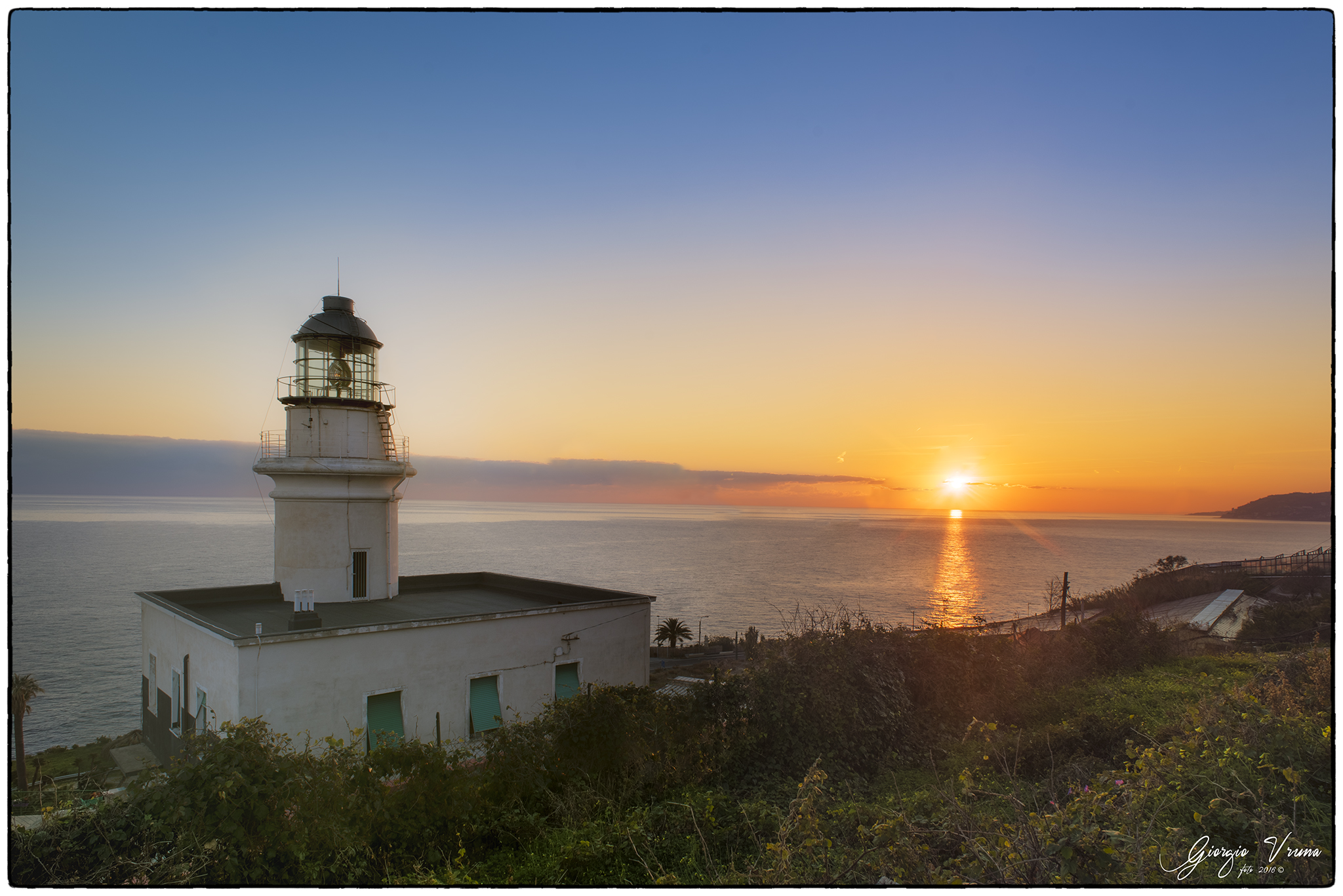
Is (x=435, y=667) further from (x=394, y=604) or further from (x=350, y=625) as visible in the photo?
(x=394, y=604)

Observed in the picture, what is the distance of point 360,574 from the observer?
1473cm

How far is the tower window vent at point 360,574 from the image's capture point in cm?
1462

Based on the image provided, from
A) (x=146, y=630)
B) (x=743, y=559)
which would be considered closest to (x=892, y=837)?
(x=146, y=630)

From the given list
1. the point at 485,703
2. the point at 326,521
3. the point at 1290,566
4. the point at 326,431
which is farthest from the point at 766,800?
the point at 1290,566

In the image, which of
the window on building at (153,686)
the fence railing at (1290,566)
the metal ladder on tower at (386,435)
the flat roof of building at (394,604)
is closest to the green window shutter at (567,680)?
the flat roof of building at (394,604)

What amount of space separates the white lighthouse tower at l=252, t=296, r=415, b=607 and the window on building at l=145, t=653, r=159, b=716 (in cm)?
265

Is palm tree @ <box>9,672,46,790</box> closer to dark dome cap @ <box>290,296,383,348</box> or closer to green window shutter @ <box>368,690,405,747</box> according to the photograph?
green window shutter @ <box>368,690,405,747</box>

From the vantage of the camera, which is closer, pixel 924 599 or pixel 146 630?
pixel 146 630

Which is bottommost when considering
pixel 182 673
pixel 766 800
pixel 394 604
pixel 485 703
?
pixel 485 703

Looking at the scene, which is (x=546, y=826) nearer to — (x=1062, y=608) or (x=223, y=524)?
(x=1062, y=608)

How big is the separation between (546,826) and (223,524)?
20356 cm

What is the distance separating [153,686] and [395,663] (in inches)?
255

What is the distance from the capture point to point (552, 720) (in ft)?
29.2

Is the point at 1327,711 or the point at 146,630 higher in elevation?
the point at 1327,711
